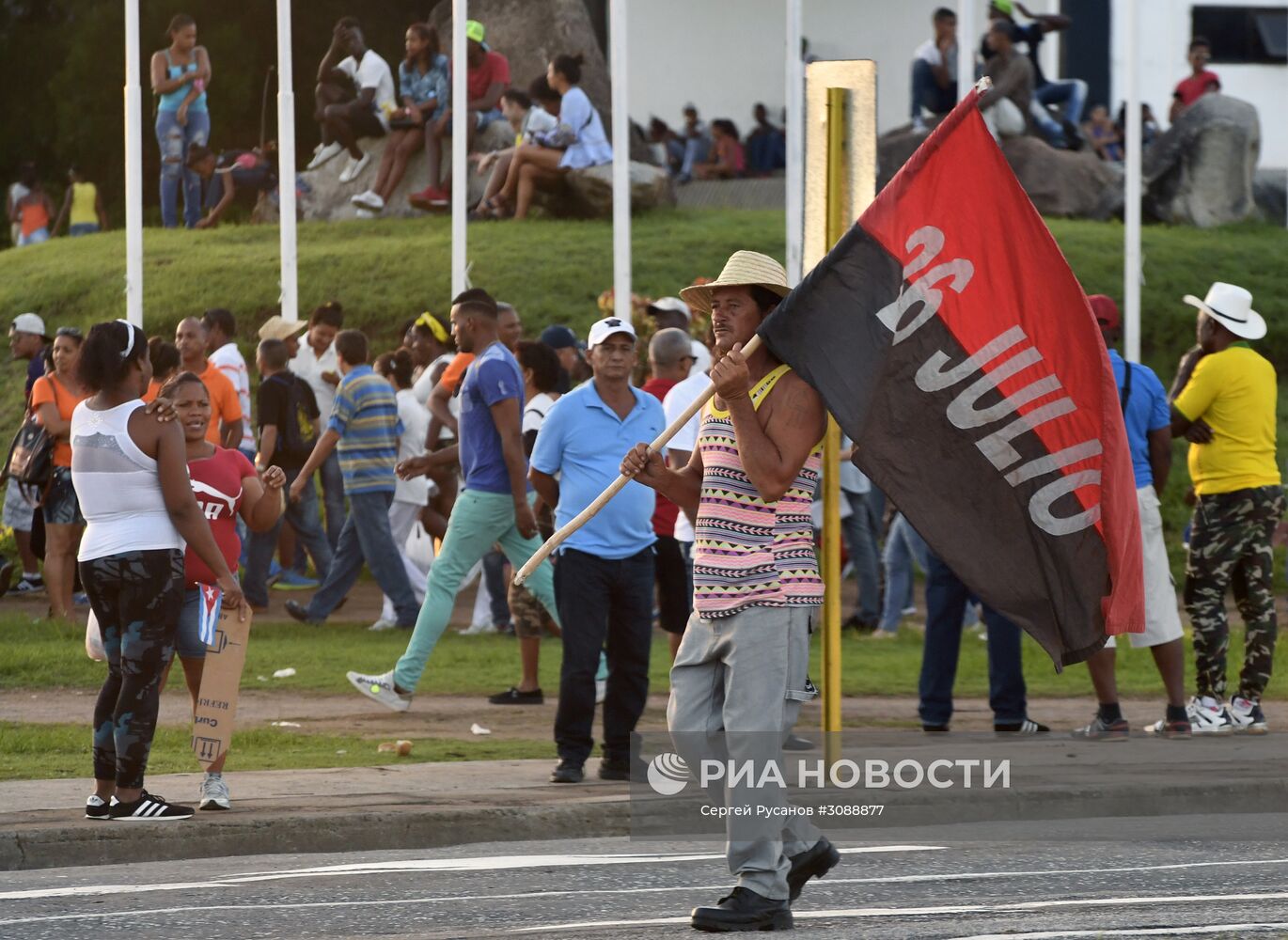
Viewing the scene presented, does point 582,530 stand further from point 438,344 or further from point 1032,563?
point 438,344

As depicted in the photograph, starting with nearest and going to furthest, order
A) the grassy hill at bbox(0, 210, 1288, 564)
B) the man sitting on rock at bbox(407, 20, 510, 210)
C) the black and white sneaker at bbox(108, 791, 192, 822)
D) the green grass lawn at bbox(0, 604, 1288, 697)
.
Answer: the black and white sneaker at bbox(108, 791, 192, 822) < the green grass lawn at bbox(0, 604, 1288, 697) < the man sitting on rock at bbox(407, 20, 510, 210) < the grassy hill at bbox(0, 210, 1288, 564)

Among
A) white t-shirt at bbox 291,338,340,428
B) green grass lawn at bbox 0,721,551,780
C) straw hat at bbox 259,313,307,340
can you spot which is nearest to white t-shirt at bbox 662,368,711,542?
green grass lawn at bbox 0,721,551,780

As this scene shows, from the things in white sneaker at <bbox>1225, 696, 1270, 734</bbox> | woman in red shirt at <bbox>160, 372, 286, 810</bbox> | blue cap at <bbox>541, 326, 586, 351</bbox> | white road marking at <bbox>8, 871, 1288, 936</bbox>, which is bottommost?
white sneaker at <bbox>1225, 696, 1270, 734</bbox>

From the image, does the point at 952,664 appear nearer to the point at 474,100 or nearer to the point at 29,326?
the point at 29,326

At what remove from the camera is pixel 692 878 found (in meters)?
7.39

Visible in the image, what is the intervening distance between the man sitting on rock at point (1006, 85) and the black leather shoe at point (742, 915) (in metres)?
19.2

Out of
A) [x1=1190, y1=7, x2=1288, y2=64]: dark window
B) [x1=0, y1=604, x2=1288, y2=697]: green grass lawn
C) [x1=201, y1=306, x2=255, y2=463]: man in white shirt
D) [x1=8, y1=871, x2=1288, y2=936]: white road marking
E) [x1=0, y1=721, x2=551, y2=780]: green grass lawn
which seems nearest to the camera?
[x1=8, y1=871, x2=1288, y2=936]: white road marking

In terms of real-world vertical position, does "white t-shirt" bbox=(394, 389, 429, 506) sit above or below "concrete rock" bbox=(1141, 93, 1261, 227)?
below

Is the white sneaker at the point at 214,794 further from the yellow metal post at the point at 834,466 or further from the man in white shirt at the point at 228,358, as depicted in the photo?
the man in white shirt at the point at 228,358

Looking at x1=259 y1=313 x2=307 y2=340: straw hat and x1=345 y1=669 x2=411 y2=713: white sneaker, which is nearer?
x1=345 y1=669 x2=411 y2=713: white sneaker

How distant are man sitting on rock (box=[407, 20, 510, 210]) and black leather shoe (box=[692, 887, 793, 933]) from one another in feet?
57.5

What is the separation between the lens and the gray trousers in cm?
627

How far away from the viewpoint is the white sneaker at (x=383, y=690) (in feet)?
37.1

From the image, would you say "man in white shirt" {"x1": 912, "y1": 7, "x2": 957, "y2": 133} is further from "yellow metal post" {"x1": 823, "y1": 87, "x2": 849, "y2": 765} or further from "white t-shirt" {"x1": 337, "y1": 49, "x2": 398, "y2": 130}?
"yellow metal post" {"x1": 823, "y1": 87, "x2": 849, "y2": 765}
